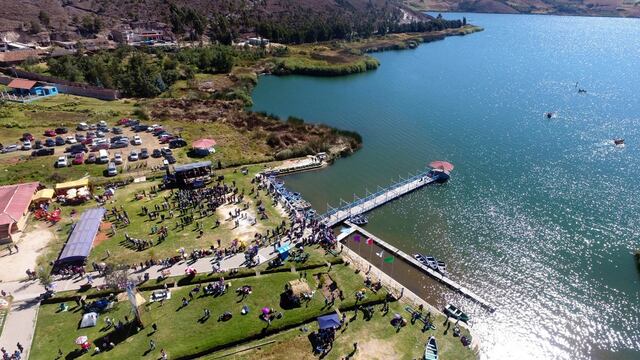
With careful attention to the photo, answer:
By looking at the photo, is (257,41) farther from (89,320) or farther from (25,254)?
(89,320)

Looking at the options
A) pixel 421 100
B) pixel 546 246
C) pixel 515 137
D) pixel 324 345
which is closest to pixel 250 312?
pixel 324 345

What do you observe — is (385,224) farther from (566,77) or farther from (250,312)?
(566,77)

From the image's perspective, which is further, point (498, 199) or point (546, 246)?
point (498, 199)

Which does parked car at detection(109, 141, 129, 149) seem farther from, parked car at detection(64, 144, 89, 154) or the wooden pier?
the wooden pier

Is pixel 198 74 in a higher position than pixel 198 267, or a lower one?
higher

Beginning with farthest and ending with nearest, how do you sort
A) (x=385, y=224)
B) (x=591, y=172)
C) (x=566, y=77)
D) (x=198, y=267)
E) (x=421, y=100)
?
1. (x=566, y=77)
2. (x=421, y=100)
3. (x=591, y=172)
4. (x=385, y=224)
5. (x=198, y=267)
